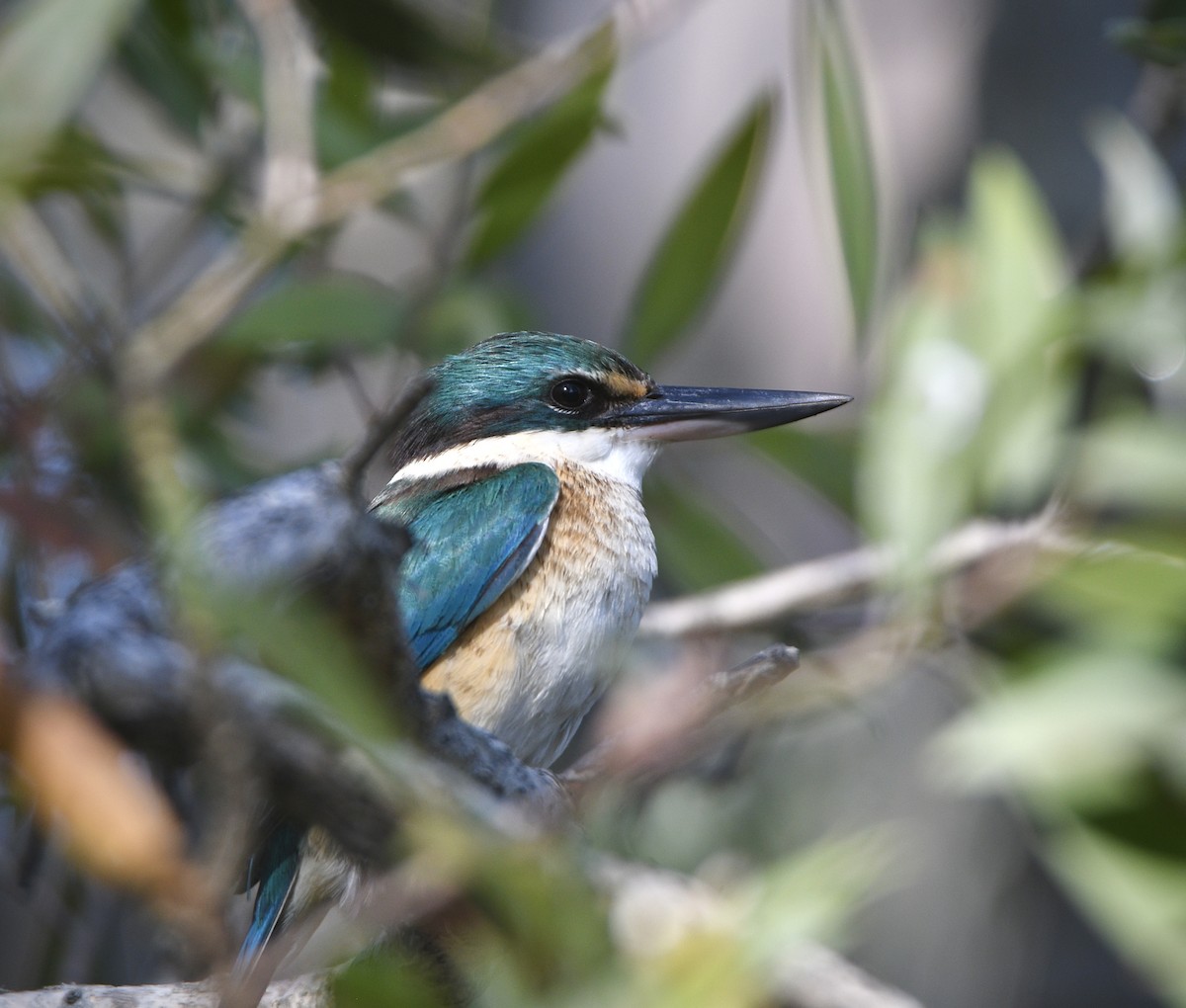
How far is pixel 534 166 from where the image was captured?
215cm

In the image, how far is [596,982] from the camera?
835 mm

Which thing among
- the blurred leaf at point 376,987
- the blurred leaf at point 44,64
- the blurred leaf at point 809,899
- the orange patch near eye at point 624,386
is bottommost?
the orange patch near eye at point 624,386

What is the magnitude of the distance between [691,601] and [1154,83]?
1.44m

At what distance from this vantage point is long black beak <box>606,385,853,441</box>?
6.79 ft

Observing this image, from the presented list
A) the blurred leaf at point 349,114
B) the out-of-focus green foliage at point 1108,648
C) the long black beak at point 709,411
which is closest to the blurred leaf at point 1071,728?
the out-of-focus green foliage at point 1108,648

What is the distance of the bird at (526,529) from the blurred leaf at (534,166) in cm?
24

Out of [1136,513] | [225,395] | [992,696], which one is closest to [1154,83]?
[1136,513]

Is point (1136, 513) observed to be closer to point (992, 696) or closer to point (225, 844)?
point (992, 696)

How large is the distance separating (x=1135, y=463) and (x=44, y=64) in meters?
1.40

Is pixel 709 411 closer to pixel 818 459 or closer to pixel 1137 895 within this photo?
→ pixel 818 459

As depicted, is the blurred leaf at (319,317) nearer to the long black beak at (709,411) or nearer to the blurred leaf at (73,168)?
the blurred leaf at (73,168)

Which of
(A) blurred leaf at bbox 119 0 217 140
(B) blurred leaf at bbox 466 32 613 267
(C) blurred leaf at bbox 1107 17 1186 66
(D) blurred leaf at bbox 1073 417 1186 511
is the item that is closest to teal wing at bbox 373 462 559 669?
(B) blurred leaf at bbox 466 32 613 267

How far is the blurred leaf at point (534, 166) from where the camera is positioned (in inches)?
79.2

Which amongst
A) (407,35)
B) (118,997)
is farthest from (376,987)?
(407,35)
